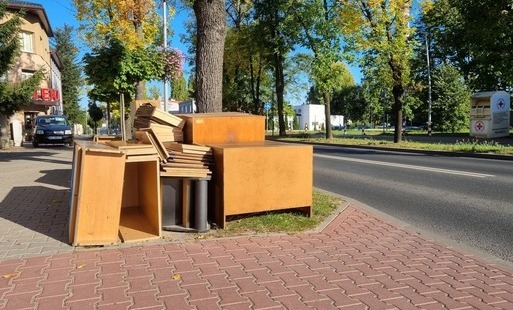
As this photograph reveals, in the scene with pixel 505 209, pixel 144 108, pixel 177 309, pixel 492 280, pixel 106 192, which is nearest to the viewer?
pixel 177 309

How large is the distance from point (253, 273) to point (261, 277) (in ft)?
0.38

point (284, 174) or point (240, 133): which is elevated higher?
point (240, 133)

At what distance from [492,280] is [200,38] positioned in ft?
18.9

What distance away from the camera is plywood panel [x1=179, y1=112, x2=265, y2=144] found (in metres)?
6.05

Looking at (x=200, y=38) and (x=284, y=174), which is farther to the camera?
(x=200, y=38)

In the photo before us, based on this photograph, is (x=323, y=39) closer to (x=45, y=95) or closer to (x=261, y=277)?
(x=45, y=95)

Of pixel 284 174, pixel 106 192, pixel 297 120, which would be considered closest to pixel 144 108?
pixel 106 192

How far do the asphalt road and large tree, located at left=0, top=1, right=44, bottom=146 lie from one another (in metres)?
15.0

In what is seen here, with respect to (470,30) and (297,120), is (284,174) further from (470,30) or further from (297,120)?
(297,120)

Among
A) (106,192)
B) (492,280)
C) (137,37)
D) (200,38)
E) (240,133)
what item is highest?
(137,37)

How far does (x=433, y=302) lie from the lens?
3443 millimetres

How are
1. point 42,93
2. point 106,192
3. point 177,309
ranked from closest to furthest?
point 177,309 → point 106,192 → point 42,93

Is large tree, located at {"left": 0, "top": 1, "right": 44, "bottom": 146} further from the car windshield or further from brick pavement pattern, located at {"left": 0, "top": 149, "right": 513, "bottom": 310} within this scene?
brick pavement pattern, located at {"left": 0, "top": 149, "right": 513, "bottom": 310}

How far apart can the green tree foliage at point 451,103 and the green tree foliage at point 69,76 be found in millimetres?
50689
